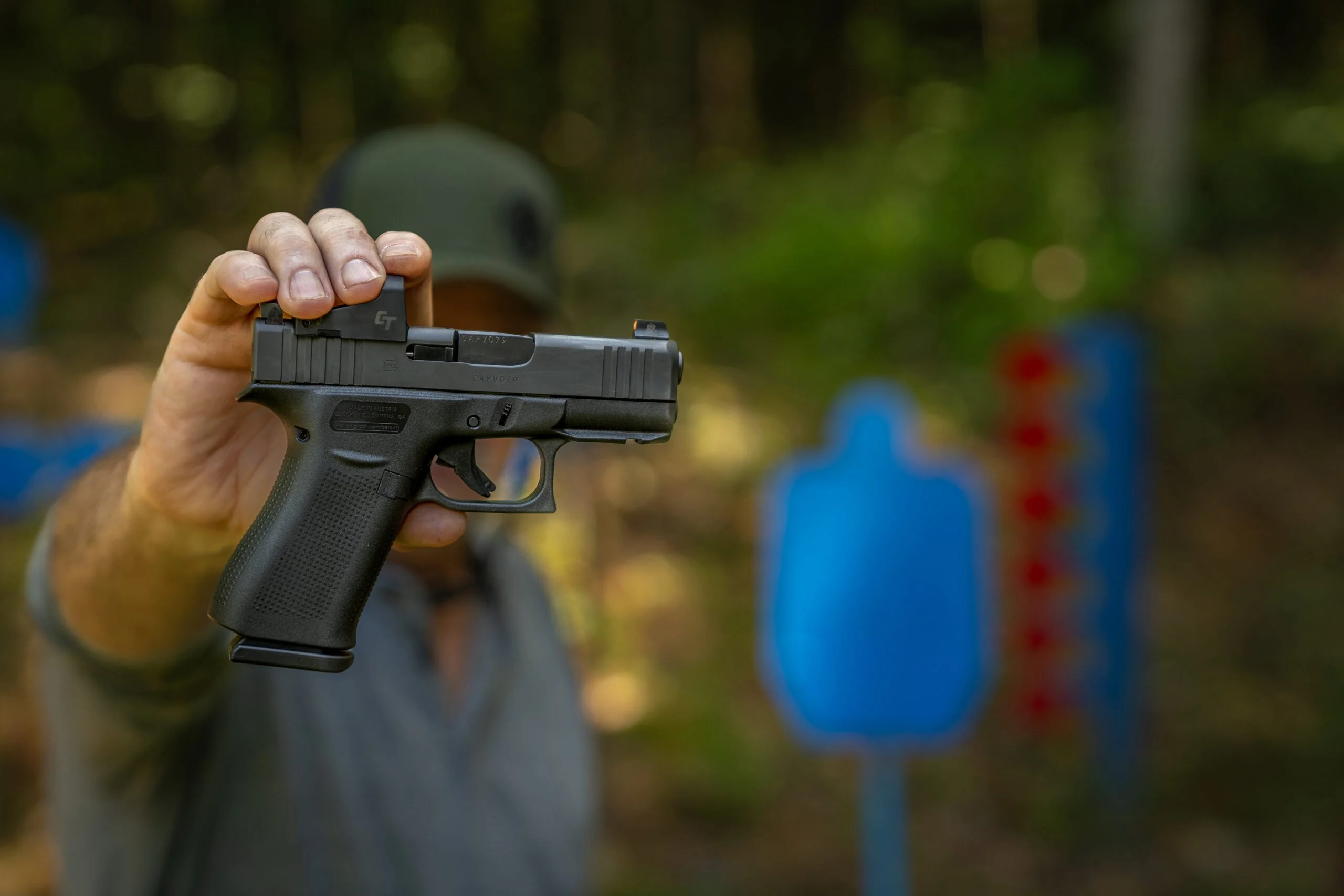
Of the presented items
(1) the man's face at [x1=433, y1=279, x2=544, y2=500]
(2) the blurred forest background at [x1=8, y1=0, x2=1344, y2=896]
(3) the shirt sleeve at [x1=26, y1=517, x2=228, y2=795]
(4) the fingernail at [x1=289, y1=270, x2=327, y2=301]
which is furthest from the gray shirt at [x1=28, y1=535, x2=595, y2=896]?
(2) the blurred forest background at [x1=8, y1=0, x2=1344, y2=896]

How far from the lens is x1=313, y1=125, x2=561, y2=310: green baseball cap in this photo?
1859 mm

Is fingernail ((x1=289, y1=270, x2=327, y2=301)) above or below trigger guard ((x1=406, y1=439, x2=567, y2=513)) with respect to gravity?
above

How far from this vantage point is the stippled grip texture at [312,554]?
1136 mm

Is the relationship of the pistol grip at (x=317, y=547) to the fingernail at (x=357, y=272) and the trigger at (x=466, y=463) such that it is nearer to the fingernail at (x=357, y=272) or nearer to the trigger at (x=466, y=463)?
the trigger at (x=466, y=463)

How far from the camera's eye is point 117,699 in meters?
1.34

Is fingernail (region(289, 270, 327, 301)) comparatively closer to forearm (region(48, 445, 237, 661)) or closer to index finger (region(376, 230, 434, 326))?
index finger (region(376, 230, 434, 326))

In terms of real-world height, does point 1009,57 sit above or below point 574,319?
above

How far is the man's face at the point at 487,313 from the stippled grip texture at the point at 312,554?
1.79ft

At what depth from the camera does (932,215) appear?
6.86 metres

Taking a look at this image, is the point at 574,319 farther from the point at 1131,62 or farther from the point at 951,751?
the point at 1131,62

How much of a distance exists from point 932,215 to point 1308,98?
4002 mm

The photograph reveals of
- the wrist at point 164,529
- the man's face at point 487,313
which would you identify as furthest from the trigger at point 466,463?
the man's face at point 487,313

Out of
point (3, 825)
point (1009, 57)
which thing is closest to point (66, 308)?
point (3, 825)

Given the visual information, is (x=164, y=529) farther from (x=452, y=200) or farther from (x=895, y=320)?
(x=895, y=320)
